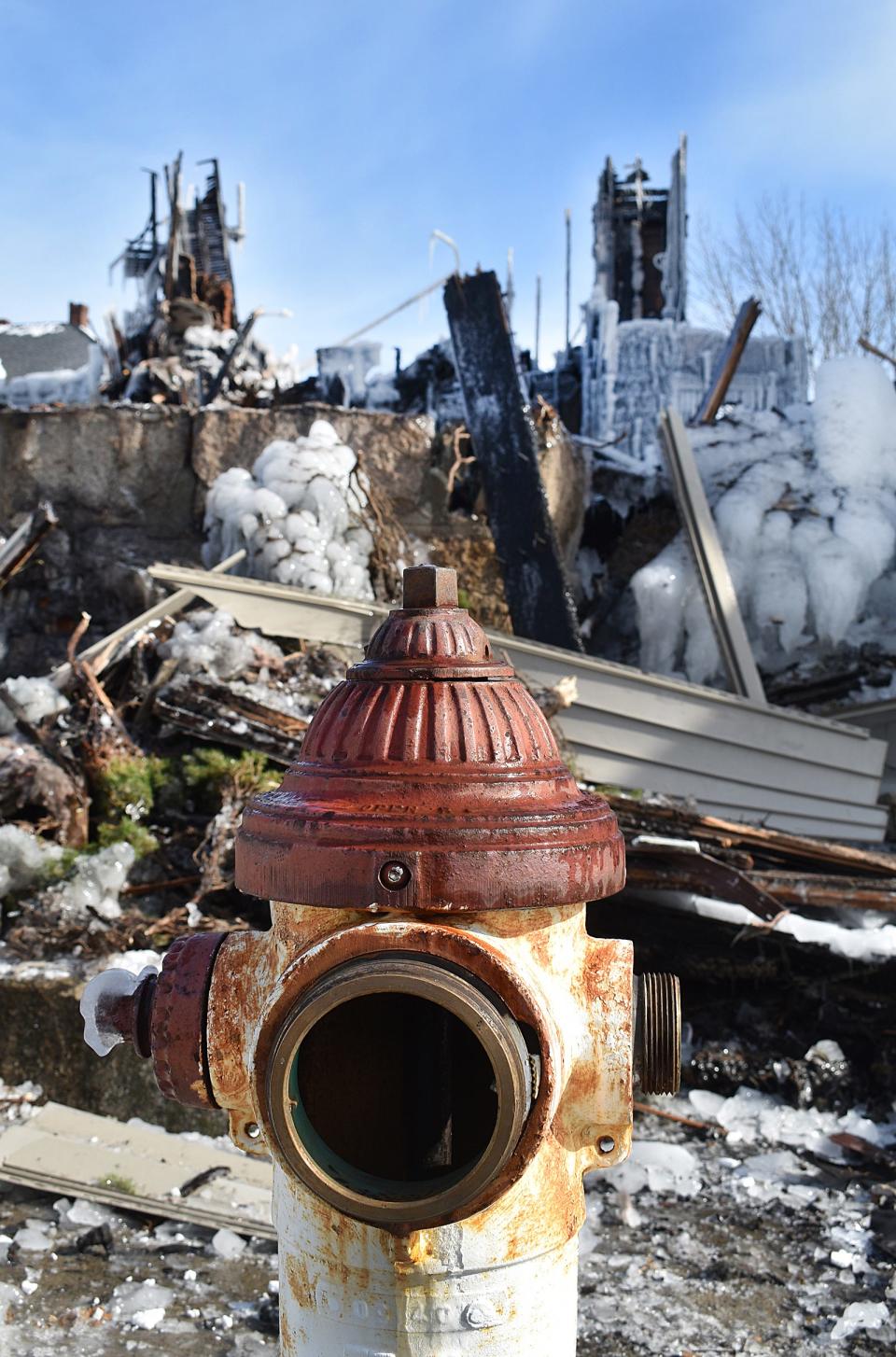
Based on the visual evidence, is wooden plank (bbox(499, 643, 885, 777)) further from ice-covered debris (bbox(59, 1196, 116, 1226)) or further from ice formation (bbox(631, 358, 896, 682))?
ice-covered debris (bbox(59, 1196, 116, 1226))

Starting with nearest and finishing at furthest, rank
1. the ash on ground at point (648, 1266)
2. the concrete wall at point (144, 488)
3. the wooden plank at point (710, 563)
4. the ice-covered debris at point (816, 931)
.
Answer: the ash on ground at point (648, 1266), the ice-covered debris at point (816, 931), the wooden plank at point (710, 563), the concrete wall at point (144, 488)

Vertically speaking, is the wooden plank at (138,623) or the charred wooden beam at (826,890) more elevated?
the wooden plank at (138,623)

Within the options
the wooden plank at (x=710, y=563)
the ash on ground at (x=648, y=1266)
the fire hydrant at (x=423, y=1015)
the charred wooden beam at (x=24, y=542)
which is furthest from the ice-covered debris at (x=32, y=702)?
the fire hydrant at (x=423, y=1015)

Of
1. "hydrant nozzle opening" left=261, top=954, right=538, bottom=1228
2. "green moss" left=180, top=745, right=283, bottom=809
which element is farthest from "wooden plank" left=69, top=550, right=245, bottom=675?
"hydrant nozzle opening" left=261, top=954, right=538, bottom=1228

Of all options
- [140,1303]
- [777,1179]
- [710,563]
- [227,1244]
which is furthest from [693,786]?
[140,1303]

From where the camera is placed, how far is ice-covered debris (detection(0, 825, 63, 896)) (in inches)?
193

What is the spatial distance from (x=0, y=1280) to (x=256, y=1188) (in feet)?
2.71

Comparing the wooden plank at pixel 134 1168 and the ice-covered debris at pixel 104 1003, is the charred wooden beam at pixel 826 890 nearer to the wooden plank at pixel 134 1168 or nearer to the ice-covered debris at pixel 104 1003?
the wooden plank at pixel 134 1168

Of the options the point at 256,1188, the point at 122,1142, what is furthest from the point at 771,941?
the point at 122,1142

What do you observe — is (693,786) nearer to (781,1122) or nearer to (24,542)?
(781,1122)

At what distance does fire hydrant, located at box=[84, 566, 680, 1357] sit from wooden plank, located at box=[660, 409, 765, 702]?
16.8 feet

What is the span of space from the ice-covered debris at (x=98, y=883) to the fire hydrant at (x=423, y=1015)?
10.8ft

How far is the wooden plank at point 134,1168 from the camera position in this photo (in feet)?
11.6

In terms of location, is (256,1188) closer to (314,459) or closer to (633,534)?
(314,459)
